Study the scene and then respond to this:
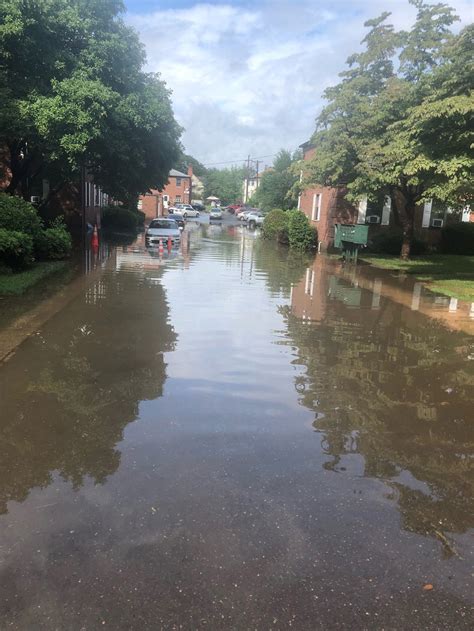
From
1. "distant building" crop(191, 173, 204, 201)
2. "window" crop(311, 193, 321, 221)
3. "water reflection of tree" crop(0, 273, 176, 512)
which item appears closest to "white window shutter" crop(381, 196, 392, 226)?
"window" crop(311, 193, 321, 221)

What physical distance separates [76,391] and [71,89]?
13808mm

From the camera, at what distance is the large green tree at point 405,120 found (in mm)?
13398

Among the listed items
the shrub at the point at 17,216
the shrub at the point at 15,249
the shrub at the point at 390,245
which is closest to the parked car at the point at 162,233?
the shrub at the point at 390,245

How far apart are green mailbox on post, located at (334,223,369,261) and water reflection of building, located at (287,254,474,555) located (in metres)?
11.0

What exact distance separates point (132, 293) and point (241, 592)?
1036cm

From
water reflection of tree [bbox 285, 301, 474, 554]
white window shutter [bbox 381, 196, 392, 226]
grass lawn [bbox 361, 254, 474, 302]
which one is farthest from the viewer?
white window shutter [bbox 381, 196, 392, 226]

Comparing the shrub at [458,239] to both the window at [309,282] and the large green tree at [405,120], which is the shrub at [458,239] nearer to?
the large green tree at [405,120]

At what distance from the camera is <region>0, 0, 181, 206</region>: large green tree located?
16.6 metres

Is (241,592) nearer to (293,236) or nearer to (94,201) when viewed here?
(293,236)

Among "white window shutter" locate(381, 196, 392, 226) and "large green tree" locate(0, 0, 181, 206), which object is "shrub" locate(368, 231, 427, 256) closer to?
"white window shutter" locate(381, 196, 392, 226)

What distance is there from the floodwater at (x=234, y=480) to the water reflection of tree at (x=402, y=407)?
0.08 ft

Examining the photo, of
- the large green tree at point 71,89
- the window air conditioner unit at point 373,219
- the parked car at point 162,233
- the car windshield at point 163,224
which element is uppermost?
the large green tree at point 71,89

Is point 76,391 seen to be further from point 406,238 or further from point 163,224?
point 163,224

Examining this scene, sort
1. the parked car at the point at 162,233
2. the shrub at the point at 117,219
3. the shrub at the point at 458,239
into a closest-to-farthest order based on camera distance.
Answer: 1. the parked car at the point at 162,233
2. the shrub at the point at 458,239
3. the shrub at the point at 117,219
